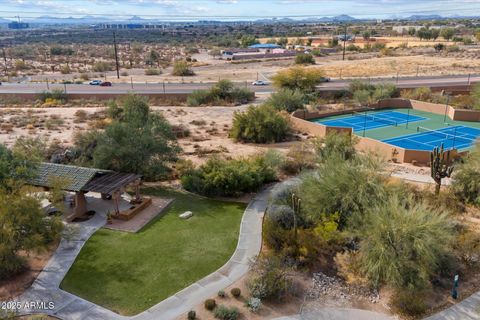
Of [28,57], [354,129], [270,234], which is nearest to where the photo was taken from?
[270,234]

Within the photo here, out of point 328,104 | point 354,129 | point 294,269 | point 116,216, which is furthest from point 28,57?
point 294,269

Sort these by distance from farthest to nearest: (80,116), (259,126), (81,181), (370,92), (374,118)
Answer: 1. (370,92)
2. (80,116)
3. (374,118)
4. (259,126)
5. (81,181)

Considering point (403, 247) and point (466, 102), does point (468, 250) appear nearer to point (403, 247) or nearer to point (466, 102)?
point (403, 247)

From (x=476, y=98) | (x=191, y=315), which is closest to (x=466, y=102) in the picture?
(x=476, y=98)

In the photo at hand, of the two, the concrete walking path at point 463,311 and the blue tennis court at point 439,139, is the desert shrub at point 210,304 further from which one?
the blue tennis court at point 439,139

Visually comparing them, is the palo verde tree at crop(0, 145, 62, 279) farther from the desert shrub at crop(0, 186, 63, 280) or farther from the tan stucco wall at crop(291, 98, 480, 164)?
the tan stucco wall at crop(291, 98, 480, 164)

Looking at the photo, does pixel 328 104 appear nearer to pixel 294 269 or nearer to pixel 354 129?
pixel 354 129
